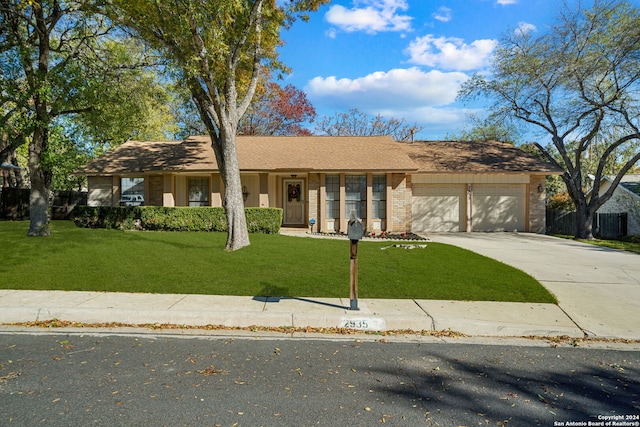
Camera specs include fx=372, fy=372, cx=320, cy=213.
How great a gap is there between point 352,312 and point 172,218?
11381 millimetres

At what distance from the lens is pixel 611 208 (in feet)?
78.9

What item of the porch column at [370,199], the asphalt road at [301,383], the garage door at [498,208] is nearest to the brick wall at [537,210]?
the garage door at [498,208]

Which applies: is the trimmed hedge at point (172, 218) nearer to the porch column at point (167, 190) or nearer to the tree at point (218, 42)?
the porch column at point (167, 190)

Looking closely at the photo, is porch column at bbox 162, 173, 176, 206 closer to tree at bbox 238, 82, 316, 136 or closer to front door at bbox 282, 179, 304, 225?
front door at bbox 282, 179, 304, 225

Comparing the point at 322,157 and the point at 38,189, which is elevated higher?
the point at 322,157

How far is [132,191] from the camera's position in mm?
18828

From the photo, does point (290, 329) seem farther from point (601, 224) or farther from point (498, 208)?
point (601, 224)

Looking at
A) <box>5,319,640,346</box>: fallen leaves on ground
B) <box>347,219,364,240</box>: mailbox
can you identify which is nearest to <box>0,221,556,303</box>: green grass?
<box>5,319,640,346</box>: fallen leaves on ground

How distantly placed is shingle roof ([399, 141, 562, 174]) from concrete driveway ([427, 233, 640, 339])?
5005 millimetres

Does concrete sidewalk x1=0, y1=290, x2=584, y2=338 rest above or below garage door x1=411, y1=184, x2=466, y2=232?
below

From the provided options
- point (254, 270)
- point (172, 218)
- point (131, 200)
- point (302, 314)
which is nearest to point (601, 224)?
point (254, 270)

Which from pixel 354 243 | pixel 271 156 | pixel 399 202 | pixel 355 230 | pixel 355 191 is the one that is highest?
pixel 271 156

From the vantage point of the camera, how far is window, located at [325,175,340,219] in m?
17.0

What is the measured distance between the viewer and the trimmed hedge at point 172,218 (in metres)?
14.5
